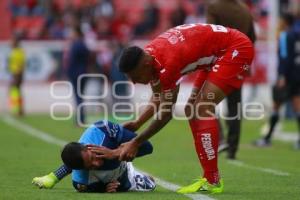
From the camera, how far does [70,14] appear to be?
1208 inches

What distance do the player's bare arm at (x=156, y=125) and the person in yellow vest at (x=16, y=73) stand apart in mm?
17297

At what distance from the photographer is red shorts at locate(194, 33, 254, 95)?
962cm

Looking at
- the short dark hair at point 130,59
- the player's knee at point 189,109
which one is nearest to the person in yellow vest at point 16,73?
the player's knee at point 189,109

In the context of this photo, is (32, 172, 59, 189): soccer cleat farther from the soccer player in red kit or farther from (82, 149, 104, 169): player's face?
the soccer player in red kit

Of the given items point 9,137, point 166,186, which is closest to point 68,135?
point 9,137

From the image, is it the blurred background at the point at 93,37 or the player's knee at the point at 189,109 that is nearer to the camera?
the player's knee at the point at 189,109

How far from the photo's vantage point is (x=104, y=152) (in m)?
8.95

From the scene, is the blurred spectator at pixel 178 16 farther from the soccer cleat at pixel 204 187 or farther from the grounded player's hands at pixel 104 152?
the grounded player's hands at pixel 104 152

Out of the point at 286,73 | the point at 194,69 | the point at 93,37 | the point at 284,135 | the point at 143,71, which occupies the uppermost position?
the point at 143,71

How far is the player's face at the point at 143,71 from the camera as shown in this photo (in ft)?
29.1

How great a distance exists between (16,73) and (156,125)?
17.7m

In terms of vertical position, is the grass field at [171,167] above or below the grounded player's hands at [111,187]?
below

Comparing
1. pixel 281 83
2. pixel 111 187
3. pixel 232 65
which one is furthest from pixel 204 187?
pixel 281 83

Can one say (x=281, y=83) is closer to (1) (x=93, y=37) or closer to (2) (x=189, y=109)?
(2) (x=189, y=109)
